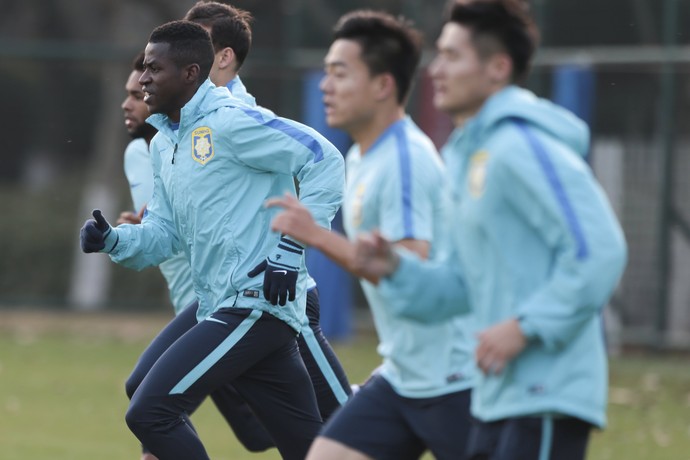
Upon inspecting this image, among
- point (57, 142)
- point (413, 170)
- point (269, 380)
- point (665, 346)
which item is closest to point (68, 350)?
point (57, 142)

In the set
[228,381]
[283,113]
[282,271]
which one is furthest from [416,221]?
[283,113]

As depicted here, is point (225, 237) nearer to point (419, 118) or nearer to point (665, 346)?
point (665, 346)

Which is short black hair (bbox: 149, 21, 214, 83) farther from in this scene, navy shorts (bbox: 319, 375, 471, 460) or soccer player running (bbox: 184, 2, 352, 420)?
navy shorts (bbox: 319, 375, 471, 460)

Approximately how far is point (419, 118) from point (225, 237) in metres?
10.0

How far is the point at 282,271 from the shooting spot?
5828 millimetres

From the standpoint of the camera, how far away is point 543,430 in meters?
4.11

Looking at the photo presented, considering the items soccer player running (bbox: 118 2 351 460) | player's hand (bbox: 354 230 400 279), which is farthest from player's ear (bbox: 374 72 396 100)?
soccer player running (bbox: 118 2 351 460)

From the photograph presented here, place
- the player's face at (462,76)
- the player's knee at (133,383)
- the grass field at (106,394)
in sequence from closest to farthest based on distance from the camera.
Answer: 1. the player's face at (462,76)
2. the player's knee at (133,383)
3. the grass field at (106,394)

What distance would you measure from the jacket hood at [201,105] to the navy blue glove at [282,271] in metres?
0.73

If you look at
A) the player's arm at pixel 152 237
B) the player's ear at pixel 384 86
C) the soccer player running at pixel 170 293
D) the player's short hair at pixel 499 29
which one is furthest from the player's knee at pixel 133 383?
the player's short hair at pixel 499 29

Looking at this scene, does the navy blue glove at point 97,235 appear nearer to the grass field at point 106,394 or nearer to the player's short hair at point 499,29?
the player's short hair at point 499,29

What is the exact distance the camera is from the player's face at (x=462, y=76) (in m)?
4.22

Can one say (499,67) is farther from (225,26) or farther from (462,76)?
(225,26)

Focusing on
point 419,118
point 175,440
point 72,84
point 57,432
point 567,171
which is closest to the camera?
point 567,171
